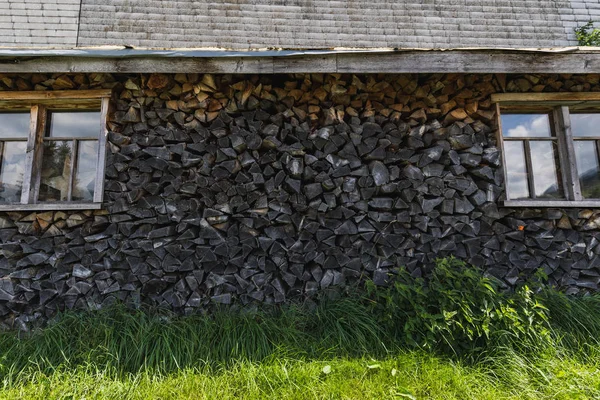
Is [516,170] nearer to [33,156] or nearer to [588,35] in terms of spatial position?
[588,35]

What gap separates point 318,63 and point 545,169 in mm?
2840

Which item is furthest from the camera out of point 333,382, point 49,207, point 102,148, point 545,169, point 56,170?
point 545,169

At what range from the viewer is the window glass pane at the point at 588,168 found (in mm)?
3828

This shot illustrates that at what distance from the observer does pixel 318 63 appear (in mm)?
3248

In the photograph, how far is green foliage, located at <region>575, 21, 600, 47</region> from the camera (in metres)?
4.29

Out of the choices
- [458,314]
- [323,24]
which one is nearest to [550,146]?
[458,314]

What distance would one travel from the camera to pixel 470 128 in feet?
11.9

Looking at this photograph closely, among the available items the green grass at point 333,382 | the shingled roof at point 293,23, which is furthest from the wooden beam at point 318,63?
the green grass at point 333,382

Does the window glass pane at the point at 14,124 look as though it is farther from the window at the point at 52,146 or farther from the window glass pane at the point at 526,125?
the window glass pane at the point at 526,125

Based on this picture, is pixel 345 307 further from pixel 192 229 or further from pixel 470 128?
pixel 470 128

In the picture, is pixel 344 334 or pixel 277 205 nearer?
pixel 344 334

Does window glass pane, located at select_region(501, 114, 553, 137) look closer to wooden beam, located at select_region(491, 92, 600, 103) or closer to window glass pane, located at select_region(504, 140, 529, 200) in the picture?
window glass pane, located at select_region(504, 140, 529, 200)

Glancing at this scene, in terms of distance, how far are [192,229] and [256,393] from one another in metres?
1.66

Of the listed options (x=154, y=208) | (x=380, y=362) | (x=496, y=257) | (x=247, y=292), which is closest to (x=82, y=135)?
(x=154, y=208)
